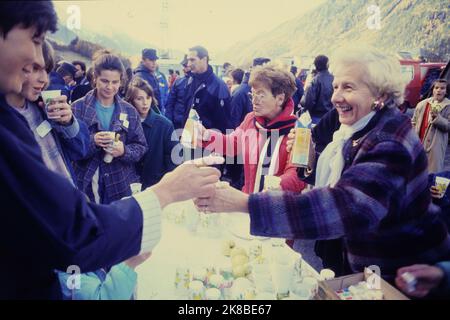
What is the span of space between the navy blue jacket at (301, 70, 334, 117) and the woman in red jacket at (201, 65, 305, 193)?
3324mm

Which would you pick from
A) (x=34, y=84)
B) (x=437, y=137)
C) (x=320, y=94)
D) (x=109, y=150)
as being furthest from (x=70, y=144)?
(x=437, y=137)

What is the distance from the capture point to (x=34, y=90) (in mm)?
1979

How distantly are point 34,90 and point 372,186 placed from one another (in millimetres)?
1904

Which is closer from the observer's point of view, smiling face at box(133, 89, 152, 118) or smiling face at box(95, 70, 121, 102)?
smiling face at box(95, 70, 121, 102)

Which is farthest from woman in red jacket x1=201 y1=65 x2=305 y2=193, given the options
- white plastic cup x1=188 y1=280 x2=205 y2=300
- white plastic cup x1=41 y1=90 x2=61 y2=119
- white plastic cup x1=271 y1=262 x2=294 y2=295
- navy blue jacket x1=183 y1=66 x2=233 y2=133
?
navy blue jacket x1=183 y1=66 x2=233 y2=133

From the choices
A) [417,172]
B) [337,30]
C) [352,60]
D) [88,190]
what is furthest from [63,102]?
[337,30]

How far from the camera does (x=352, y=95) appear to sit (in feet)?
5.84

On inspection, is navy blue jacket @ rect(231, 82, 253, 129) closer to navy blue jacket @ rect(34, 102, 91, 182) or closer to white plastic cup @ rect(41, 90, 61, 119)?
navy blue jacket @ rect(34, 102, 91, 182)

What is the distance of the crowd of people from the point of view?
3.37 feet

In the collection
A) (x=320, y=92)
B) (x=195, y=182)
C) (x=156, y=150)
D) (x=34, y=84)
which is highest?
(x=34, y=84)

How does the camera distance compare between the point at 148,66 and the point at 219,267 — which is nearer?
the point at 219,267

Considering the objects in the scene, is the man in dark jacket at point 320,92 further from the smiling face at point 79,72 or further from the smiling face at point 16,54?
the smiling face at point 16,54

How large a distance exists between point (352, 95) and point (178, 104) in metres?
4.28

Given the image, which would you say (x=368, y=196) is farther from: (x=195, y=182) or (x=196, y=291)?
(x=196, y=291)
